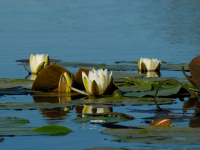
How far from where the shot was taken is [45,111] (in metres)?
3.98

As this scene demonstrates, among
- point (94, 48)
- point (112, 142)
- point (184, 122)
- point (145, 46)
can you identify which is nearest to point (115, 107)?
point (184, 122)

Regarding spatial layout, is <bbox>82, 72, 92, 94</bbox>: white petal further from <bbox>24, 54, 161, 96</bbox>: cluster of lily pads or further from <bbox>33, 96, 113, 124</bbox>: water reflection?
<bbox>33, 96, 113, 124</bbox>: water reflection

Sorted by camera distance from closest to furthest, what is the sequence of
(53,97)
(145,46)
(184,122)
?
1. (184,122)
2. (53,97)
3. (145,46)

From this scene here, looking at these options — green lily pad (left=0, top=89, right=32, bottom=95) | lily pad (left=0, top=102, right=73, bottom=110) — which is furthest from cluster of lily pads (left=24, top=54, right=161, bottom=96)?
lily pad (left=0, top=102, right=73, bottom=110)

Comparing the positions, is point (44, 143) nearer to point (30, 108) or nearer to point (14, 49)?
point (30, 108)

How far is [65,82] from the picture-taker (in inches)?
198

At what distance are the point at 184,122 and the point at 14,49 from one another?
8936 millimetres

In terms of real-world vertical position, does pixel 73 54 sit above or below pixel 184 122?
above

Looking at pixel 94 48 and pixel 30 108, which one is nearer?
pixel 30 108

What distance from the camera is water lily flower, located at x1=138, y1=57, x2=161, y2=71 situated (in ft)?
24.9

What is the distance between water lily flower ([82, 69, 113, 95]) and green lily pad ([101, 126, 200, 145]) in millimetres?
1815

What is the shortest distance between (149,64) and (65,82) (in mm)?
2943

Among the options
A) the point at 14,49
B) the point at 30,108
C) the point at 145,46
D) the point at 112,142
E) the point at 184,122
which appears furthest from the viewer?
the point at 145,46

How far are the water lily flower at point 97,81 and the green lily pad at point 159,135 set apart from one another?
1815 millimetres
